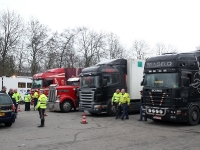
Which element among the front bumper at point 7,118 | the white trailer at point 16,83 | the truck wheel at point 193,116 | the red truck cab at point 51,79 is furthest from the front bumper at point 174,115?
the white trailer at point 16,83

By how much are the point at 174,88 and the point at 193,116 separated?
1801 mm

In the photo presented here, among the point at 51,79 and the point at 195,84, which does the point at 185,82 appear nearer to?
the point at 195,84

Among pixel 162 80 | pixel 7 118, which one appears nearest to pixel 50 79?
pixel 7 118

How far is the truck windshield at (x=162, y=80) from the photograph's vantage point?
465 inches

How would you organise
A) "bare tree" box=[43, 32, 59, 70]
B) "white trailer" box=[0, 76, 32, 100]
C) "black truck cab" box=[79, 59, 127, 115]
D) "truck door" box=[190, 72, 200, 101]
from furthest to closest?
"bare tree" box=[43, 32, 59, 70] < "white trailer" box=[0, 76, 32, 100] < "black truck cab" box=[79, 59, 127, 115] < "truck door" box=[190, 72, 200, 101]

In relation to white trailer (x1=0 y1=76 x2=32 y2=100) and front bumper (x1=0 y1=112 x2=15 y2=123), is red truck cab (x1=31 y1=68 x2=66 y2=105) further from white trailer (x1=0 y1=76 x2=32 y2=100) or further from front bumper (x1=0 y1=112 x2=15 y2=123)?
front bumper (x1=0 y1=112 x2=15 y2=123)

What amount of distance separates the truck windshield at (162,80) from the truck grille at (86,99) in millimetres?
4207

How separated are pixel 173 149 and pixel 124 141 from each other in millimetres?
1773

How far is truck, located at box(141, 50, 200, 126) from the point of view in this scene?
11.7 metres

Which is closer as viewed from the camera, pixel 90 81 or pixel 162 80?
pixel 162 80

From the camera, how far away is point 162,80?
1223cm

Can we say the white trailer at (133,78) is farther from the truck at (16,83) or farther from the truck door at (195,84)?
the truck at (16,83)

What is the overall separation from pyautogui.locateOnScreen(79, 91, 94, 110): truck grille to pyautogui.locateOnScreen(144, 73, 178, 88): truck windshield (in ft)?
13.8

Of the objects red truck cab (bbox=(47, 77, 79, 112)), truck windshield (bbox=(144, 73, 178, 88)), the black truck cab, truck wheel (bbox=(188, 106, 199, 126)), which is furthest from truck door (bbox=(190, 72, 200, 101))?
red truck cab (bbox=(47, 77, 79, 112))
